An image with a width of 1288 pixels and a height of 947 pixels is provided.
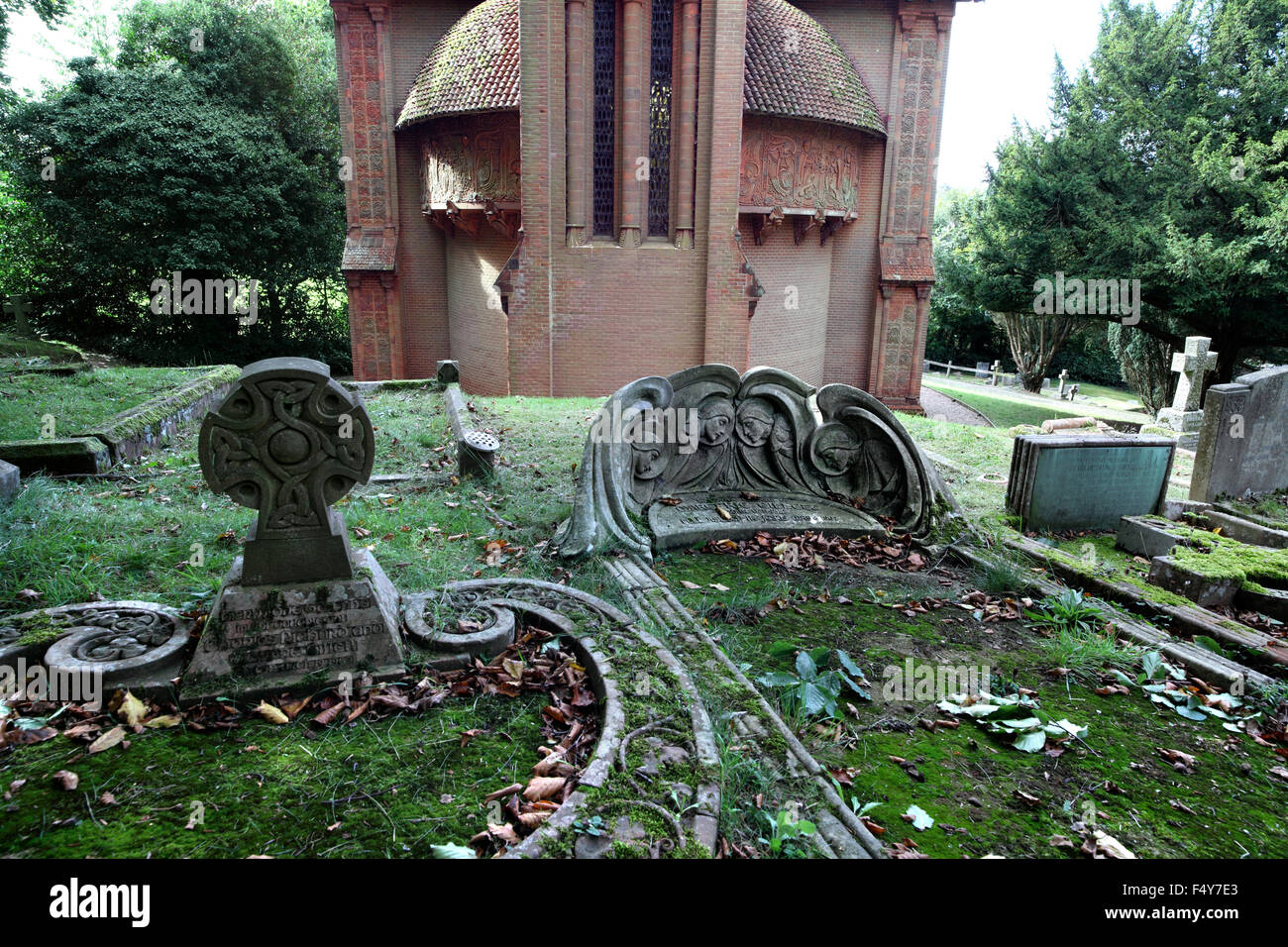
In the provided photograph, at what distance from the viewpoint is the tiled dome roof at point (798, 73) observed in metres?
16.3

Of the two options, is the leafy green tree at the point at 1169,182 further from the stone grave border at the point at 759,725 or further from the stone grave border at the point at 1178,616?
the stone grave border at the point at 759,725

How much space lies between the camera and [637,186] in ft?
49.2

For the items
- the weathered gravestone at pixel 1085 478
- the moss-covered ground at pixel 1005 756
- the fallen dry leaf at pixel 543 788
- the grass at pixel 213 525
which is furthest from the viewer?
the weathered gravestone at pixel 1085 478

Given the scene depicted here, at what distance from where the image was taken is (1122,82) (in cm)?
2186

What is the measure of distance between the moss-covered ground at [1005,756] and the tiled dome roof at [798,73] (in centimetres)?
1381

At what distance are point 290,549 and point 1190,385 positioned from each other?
684 inches

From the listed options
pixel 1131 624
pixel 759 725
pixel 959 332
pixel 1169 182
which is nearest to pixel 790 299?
pixel 1169 182

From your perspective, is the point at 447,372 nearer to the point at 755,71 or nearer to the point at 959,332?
the point at 755,71

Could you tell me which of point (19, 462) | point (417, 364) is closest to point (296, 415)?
point (19, 462)

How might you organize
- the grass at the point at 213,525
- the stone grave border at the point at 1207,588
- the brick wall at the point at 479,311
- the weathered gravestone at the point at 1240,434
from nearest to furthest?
the grass at the point at 213,525, the stone grave border at the point at 1207,588, the weathered gravestone at the point at 1240,434, the brick wall at the point at 479,311

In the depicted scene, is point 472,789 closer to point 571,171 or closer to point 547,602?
point 547,602

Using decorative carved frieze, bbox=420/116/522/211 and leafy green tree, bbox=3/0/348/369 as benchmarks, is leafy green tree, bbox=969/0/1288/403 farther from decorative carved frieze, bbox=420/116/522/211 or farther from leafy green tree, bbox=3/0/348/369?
leafy green tree, bbox=3/0/348/369

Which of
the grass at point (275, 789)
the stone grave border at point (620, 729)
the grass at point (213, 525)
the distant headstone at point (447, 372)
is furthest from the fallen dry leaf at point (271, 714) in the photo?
the distant headstone at point (447, 372)

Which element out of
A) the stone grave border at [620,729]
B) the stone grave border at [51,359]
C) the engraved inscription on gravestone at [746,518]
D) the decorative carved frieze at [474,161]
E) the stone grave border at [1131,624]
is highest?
the decorative carved frieze at [474,161]
